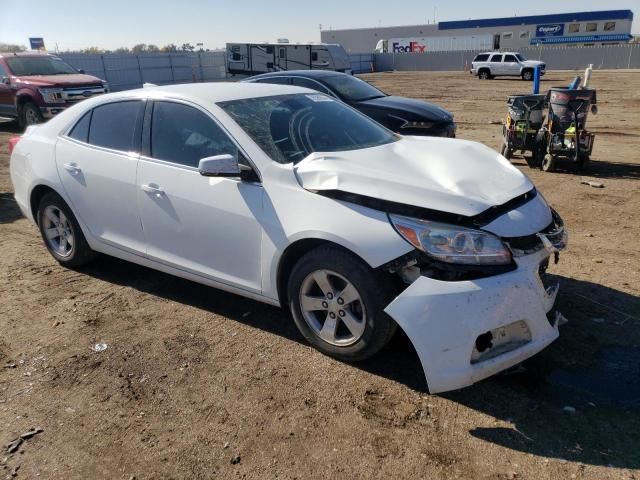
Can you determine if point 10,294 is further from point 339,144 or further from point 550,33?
point 550,33

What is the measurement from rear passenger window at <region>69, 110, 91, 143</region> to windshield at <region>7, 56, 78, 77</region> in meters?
10.9

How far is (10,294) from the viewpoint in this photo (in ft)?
14.9

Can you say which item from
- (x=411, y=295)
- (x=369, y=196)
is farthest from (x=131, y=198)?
(x=411, y=295)

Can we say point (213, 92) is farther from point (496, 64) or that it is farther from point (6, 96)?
point (496, 64)

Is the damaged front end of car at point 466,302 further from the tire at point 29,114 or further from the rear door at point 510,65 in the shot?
the rear door at point 510,65

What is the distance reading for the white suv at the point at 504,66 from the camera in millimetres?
34969

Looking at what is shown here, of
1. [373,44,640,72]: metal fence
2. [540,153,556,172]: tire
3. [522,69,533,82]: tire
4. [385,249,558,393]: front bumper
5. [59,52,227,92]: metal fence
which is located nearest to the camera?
[385,249,558,393]: front bumper

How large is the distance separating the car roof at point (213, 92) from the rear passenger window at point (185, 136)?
0.10m

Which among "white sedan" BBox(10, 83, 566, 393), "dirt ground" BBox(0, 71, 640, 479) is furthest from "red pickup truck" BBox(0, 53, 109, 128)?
"dirt ground" BBox(0, 71, 640, 479)

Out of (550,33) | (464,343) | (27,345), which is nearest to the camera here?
(464,343)

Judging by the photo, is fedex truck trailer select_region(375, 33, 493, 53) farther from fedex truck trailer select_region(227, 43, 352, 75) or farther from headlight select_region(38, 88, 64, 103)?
headlight select_region(38, 88, 64, 103)

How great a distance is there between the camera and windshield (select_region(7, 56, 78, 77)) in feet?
44.4

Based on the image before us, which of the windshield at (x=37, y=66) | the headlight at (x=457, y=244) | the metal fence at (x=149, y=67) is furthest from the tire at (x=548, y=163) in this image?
the metal fence at (x=149, y=67)

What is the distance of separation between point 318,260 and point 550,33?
77.8 m
